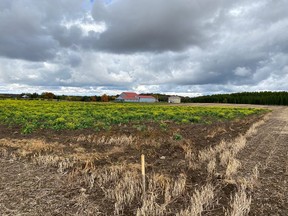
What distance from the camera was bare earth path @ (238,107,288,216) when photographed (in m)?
5.34

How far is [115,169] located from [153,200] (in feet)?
6.78

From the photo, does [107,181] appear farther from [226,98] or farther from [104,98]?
[226,98]

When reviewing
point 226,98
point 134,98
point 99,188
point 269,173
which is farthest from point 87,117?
point 226,98

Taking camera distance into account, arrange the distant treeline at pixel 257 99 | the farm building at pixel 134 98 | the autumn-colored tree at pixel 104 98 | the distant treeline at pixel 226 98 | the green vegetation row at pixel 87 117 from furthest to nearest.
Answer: the farm building at pixel 134 98 < the autumn-colored tree at pixel 104 98 < the distant treeline at pixel 226 98 < the distant treeline at pixel 257 99 < the green vegetation row at pixel 87 117

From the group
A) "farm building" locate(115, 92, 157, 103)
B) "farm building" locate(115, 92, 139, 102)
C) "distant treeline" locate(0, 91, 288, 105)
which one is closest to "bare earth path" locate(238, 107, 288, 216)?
"distant treeline" locate(0, 91, 288, 105)

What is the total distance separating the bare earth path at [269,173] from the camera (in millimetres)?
5344

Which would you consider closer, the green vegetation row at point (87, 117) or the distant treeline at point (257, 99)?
the green vegetation row at point (87, 117)

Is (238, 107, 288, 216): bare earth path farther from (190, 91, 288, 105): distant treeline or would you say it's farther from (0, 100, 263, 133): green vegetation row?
(190, 91, 288, 105): distant treeline

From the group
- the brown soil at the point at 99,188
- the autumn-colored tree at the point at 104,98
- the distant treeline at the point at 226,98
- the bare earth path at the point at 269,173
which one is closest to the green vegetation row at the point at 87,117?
the brown soil at the point at 99,188

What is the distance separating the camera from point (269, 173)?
743 centimetres

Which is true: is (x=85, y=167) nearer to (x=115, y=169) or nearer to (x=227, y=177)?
(x=115, y=169)

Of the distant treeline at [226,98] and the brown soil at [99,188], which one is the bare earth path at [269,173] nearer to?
the brown soil at [99,188]

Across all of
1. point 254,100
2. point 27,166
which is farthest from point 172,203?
point 254,100

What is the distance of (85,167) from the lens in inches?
299
